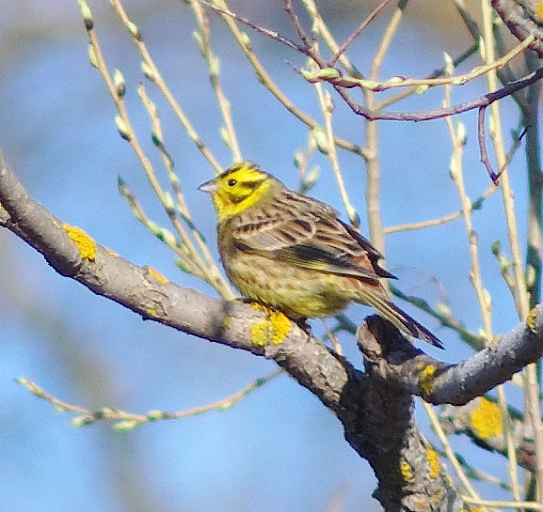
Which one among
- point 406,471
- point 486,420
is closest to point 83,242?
point 406,471

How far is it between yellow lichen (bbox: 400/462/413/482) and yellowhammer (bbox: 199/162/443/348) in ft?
1.65

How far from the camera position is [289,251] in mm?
4766

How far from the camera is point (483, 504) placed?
305 cm

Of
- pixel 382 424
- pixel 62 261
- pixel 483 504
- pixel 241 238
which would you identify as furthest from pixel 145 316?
pixel 241 238

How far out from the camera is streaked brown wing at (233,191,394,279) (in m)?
4.29

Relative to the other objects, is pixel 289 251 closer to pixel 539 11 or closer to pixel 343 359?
pixel 343 359

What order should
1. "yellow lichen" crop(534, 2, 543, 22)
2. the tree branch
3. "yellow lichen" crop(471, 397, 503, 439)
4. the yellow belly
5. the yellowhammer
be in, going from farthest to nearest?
the yellow belly, the yellowhammer, "yellow lichen" crop(471, 397, 503, 439), "yellow lichen" crop(534, 2, 543, 22), the tree branch

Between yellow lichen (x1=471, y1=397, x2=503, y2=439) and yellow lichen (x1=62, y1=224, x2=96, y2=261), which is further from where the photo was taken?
yellow lichen (x1=471, y1=397, x2=503, y2=439)

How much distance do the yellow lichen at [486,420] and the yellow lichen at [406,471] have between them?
Result: 15.3 inches

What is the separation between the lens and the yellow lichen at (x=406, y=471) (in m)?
3.36

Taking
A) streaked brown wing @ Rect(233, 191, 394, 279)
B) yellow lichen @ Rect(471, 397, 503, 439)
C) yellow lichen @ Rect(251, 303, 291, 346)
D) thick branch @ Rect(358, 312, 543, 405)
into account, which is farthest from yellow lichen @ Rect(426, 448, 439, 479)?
streaked brown wing @ Rect(233, 191, 394, 279)

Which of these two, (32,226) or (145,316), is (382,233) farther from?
(32,226)

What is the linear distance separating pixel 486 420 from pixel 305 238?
140cm

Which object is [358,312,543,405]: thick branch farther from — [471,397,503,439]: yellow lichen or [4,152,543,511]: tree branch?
[471,397,503,439]: yellow lichen
